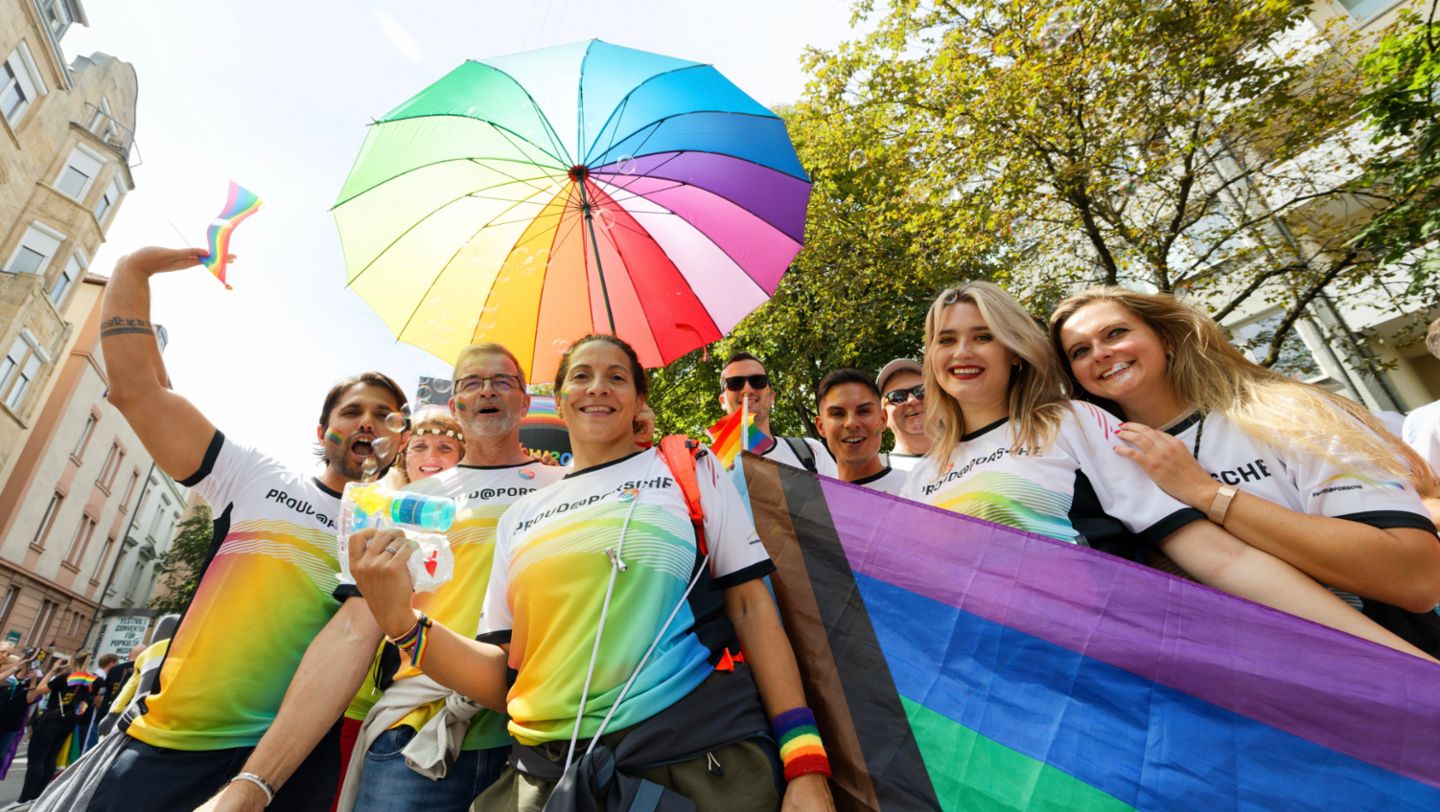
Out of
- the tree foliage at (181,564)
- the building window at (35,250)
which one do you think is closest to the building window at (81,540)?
the tree foliage at (181,564)

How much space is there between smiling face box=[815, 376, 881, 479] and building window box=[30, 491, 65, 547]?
120 feet

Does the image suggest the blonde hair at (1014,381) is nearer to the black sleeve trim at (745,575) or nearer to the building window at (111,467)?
the black sleeve trim at (745,575)

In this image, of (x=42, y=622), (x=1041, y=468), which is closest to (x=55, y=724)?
(x=1041, y=468)

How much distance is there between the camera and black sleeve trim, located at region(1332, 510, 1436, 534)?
1.82 metres

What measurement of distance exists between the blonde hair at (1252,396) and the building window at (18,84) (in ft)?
96.9

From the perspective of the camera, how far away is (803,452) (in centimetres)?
473

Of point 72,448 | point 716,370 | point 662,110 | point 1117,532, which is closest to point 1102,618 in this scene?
point 1117,532

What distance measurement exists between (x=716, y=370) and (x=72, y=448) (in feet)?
104

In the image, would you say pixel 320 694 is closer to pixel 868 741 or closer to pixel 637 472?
pixel 637 472

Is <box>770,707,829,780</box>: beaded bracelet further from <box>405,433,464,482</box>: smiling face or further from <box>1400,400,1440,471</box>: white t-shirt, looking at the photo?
<box>1400,400,1440,471</box>: white t-shirt

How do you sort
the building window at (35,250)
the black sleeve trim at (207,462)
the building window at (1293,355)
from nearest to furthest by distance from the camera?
the black sleeve trim at (207,462), the building window at (1293,355), the building window at (35,250)

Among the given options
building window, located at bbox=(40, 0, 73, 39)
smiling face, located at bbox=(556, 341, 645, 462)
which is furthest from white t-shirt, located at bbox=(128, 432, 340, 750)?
building window, located at bbox=(40, 0, 73, 39)

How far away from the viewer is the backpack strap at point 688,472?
2.17 meters

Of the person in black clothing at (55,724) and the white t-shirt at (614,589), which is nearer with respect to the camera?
the white t-shirt at (614,589)
